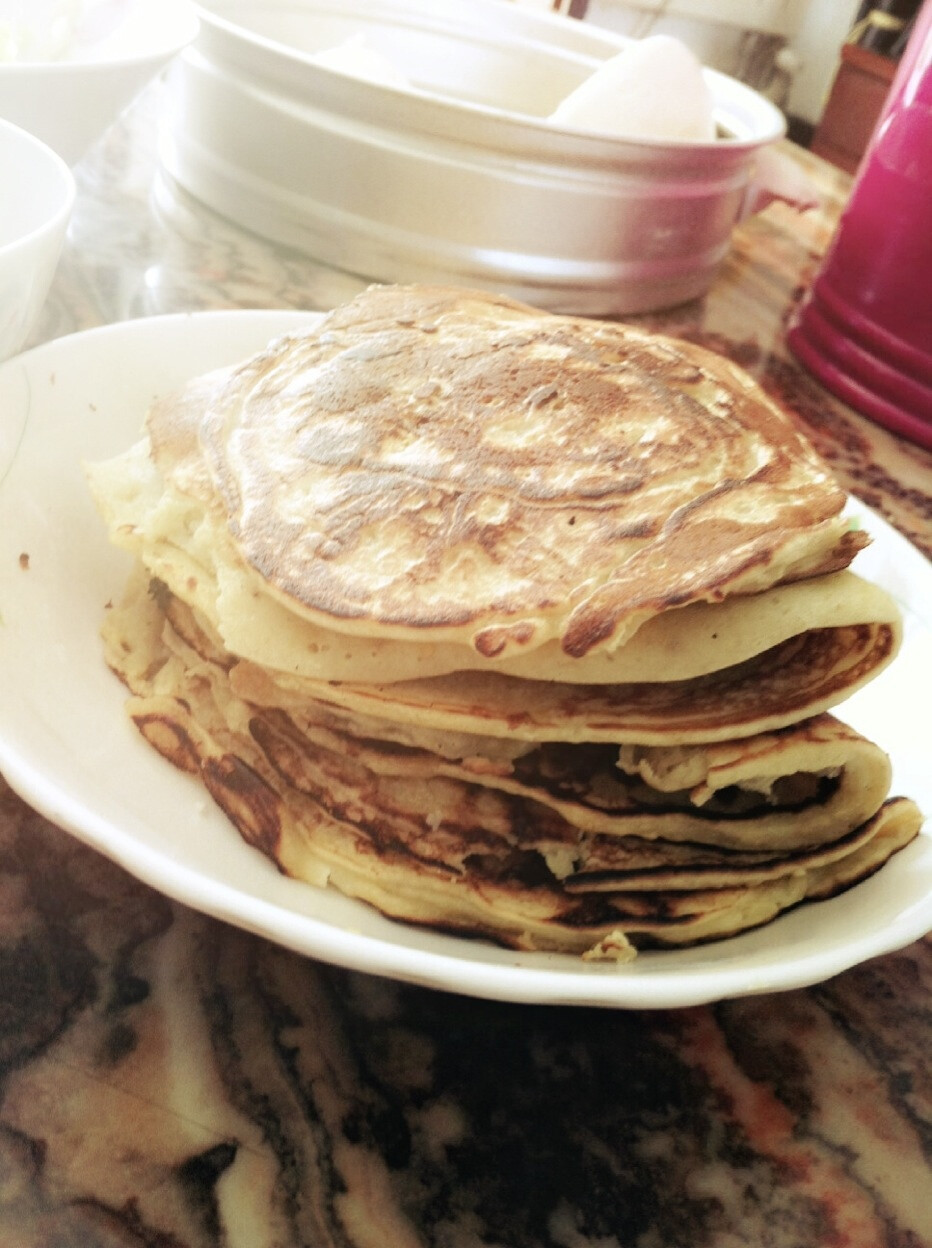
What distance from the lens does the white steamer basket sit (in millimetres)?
1033

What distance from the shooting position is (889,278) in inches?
44.3

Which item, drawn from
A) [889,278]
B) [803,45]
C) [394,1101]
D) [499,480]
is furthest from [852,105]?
[394,1101]

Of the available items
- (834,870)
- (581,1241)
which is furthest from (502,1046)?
(834,870)

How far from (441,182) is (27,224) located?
48 cm

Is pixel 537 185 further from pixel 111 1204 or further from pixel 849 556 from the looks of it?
pixel 111 1204

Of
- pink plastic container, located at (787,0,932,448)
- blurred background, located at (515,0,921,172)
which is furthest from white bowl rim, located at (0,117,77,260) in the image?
blurred background, located at (515,0,921,172)

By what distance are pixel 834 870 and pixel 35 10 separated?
Result: 1.13 m

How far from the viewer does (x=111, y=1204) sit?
41 cm

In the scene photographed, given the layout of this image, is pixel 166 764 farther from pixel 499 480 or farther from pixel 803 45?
pixel 803 45

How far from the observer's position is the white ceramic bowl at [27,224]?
0.62 m

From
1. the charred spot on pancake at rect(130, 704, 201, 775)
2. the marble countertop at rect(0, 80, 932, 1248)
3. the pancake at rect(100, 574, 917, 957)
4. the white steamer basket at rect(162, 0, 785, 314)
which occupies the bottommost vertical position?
the marble countertop at rect(0, 80, 932, 1248)

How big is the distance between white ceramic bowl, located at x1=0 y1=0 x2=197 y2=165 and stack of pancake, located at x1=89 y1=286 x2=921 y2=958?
0.42 m

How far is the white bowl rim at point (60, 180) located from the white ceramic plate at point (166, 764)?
0.08m

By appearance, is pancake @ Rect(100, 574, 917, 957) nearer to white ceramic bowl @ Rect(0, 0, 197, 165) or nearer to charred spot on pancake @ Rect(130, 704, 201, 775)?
charred spot on pancake @ Rect(130, 704, 201, 775)
